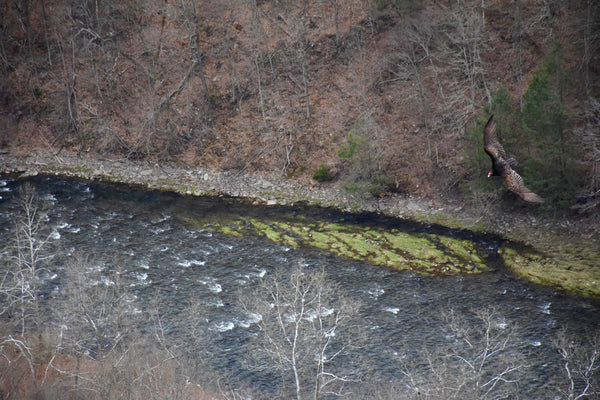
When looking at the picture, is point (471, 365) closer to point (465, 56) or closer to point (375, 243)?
point (375, 243)

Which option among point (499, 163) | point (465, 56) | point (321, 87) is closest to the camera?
point (499, 163)

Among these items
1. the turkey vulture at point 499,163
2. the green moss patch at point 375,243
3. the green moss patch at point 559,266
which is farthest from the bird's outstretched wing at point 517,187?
the green moss patch at point 559,266

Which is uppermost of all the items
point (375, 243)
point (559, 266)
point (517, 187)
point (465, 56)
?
point (465, 56)

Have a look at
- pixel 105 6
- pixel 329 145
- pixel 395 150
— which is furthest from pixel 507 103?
pixel 105 6

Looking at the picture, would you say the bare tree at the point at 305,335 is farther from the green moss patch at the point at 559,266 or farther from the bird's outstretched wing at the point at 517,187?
the green moss patch at the point at 559,266

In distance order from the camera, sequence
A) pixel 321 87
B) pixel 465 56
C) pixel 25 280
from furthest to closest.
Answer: pixel 321 87, pixel 465 56, pixel 25 280

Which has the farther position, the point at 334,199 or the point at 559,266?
the point at 334,199

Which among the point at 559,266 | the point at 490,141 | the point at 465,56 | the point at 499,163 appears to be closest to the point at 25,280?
the point at 490,141

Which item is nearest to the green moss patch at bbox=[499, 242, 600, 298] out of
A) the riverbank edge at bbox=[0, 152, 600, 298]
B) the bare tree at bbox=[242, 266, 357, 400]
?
the riverbank edge at bbox=[0, 152, 600, 298]
